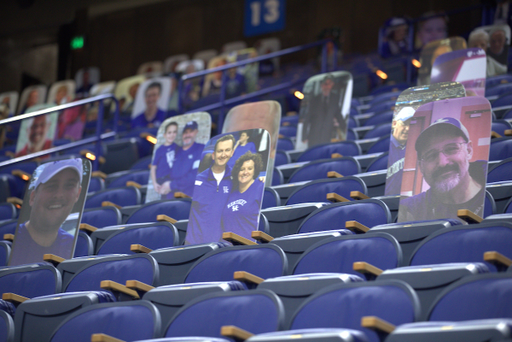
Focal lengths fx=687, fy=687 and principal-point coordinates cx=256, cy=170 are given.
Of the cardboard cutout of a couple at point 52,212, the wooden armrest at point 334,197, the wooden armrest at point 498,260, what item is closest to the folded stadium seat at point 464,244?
the wooden armrest at point 498,260

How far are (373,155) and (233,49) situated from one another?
635cm

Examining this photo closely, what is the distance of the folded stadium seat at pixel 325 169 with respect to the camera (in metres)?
4.15

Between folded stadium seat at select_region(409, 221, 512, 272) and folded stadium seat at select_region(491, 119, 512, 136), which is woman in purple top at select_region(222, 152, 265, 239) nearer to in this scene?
folded stadium seat at select_region(409, 221, 512, 272)

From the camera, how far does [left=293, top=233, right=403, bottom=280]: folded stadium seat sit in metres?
2.60

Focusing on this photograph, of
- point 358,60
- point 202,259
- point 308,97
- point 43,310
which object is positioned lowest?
point 43,310

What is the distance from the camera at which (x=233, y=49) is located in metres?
10.4

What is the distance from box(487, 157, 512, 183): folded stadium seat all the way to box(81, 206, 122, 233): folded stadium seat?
214 centimetres

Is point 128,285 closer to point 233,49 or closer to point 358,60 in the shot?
point 358,60

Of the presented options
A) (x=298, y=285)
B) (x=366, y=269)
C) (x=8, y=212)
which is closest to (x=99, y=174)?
(x=8, y=212)

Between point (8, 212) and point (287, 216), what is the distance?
2.45 meters

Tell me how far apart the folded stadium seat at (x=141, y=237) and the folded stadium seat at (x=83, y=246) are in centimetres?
9

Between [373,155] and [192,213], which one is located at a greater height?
[373,155]

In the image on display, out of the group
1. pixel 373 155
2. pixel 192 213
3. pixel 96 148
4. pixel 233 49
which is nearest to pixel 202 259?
pixel 192 213

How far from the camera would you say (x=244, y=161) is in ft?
12.1
